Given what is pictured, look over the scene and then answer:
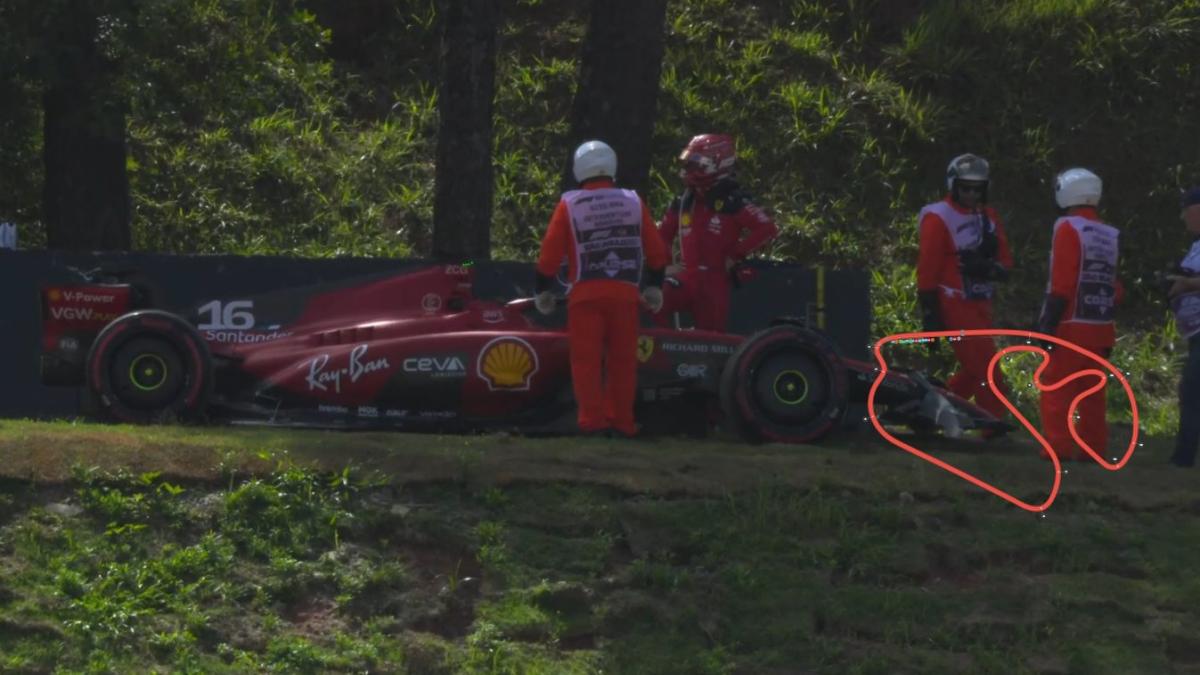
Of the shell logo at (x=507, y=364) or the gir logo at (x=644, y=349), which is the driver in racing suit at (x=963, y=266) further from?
the shell logo at (x=507, y=364)

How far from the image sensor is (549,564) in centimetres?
837

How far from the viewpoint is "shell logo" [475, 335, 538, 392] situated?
36.4 ft

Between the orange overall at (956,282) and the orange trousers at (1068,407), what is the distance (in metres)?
0.99

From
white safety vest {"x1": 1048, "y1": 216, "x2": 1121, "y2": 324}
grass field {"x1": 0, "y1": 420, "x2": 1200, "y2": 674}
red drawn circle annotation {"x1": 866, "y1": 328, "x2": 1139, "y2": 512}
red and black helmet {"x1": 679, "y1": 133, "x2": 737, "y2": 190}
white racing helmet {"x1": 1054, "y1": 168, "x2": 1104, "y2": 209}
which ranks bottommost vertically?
grass field {"x1": 0, "y1": 420, "x2": 1200, "y2": 674}

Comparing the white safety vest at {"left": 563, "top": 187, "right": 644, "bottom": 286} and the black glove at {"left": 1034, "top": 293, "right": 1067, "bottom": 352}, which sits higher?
the white safety vest at {"left": 563, "top": 187, "right": 644, "bottom": 286}

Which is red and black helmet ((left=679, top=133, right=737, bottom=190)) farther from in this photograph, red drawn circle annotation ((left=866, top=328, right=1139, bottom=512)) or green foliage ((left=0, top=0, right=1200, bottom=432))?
green foliage ((left=0, top=0, right=1200, bottom=432))

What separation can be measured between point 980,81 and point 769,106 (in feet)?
7.22

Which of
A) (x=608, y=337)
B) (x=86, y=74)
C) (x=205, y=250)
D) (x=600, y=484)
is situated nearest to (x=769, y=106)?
(x=205, y=250)

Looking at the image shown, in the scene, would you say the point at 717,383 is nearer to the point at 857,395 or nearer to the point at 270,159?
the point at 857,395

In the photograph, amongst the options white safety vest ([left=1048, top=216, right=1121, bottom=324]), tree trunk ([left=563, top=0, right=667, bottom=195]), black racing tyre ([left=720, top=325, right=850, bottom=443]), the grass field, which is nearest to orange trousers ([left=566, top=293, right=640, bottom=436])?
black racing tyre ([left=720, top=325, right=850, bottom=443])

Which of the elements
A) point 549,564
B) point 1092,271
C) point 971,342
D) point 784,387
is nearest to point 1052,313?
point 1092,271

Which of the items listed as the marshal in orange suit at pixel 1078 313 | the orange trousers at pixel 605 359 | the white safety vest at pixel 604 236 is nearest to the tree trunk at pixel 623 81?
the white safety vest at pixel 604 236

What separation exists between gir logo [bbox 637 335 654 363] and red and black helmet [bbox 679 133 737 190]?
4.95 feet

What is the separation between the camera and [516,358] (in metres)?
11.1
